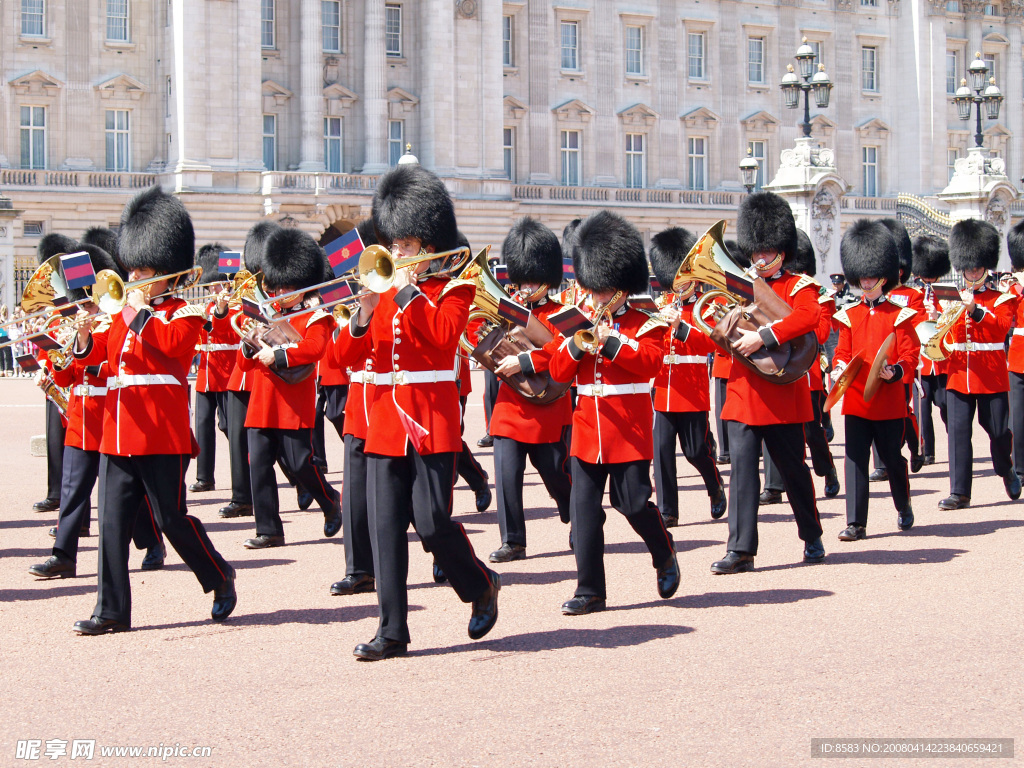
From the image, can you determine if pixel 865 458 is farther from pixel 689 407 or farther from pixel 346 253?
pixel 346 253

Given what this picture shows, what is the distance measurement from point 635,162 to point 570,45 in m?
3.42

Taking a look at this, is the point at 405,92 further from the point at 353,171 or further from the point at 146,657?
the point at 146,657

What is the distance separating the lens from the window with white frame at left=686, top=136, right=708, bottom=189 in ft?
128

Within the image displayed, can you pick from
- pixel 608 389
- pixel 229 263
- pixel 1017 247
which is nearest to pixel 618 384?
pixel 608 389

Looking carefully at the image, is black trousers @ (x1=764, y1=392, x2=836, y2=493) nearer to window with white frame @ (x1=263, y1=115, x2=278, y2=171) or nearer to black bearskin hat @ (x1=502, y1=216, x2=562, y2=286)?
black bearskin hat @ (x1=502, y1=216, x2=562, y2=286)

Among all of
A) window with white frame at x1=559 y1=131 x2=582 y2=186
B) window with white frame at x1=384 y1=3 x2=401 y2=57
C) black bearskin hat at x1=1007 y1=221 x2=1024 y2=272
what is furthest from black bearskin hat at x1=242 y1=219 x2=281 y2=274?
window with white frame at x1=559 y1=131 x2=582 y2=186

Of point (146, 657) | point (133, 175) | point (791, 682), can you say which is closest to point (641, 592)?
point (791, 682)

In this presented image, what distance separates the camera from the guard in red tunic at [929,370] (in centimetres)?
1091

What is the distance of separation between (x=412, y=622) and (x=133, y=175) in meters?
26.5

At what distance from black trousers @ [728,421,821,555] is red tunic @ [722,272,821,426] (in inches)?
2.3

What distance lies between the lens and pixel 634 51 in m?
38.0

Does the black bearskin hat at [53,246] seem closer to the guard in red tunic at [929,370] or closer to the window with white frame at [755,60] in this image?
the guard in red tunic at [929,370]

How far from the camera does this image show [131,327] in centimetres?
580

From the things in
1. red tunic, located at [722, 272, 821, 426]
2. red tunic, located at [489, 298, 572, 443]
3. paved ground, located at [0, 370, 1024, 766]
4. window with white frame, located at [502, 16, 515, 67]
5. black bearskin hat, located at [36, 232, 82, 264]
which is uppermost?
window with white frame, located at [502, 16, 515, 67]
